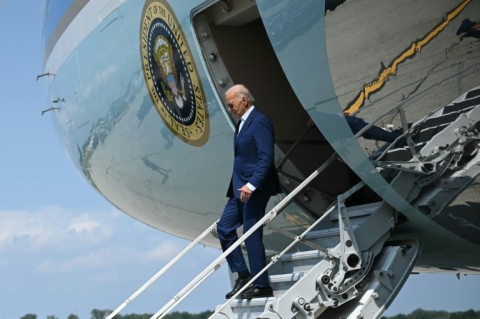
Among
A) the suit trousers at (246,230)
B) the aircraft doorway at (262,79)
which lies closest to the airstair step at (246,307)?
the suit trousers at (246,230)

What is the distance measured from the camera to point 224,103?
6.23 meters

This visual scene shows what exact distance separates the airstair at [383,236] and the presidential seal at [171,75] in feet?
3.80

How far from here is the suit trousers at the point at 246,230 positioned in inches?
223

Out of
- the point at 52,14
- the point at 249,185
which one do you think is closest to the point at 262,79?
the point at 249,185

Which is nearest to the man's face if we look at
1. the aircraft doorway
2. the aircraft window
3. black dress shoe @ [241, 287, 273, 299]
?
the aircraft doorway

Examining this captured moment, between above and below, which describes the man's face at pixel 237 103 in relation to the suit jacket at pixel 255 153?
above

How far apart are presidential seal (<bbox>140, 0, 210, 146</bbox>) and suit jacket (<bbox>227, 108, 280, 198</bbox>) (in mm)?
683

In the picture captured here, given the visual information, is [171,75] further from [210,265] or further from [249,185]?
[210,265]

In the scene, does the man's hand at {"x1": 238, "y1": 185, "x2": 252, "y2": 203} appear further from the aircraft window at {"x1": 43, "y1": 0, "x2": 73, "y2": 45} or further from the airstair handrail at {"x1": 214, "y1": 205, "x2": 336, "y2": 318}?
the aircraft window at {"x1": 43, "y1": 0, "x2": 73, "y2": 45}

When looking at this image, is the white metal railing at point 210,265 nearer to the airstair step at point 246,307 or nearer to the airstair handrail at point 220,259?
the airstair handrail at point 220,259

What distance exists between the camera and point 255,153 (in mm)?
5730

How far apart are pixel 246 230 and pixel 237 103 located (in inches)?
30.5

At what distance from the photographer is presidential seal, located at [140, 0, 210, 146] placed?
A: 6.32 meters

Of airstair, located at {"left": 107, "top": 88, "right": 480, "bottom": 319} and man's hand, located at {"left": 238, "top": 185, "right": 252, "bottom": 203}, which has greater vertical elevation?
man's hand, located at {"left": 238, "top": 185, "right": 252, "bottom": 203}
